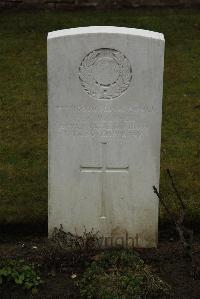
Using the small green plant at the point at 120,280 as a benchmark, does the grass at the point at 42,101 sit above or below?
above

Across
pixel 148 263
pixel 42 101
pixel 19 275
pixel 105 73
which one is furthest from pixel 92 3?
pixel 19 275

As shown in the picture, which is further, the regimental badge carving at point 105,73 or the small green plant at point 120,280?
the regimental badge carving at point 105,73

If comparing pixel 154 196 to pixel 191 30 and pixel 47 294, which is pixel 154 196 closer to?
pixel 47 294

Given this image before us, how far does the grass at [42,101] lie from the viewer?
6324 mm

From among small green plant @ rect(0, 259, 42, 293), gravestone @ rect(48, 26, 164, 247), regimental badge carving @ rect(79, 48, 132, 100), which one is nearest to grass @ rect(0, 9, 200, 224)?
gravestone @ rect(48, 26, 164, 247)

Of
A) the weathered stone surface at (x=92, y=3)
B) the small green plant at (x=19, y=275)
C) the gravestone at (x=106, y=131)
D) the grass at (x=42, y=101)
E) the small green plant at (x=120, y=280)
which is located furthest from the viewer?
the weathered stone surface at (x=92, y=3)

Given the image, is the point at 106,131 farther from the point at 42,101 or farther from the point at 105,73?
the point at 42,101

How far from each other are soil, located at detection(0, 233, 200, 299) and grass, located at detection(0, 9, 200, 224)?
0.29 metres

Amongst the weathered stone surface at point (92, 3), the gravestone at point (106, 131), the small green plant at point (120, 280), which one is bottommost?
the small green plant at point (120, 280)

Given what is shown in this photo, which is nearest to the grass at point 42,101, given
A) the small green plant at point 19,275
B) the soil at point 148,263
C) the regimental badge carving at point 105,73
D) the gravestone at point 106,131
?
the soil at point 148,263

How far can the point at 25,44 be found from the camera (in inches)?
439

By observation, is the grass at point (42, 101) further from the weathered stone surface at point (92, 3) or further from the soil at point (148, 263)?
the soil at point (148, 263)

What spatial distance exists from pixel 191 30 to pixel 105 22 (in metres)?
1.47

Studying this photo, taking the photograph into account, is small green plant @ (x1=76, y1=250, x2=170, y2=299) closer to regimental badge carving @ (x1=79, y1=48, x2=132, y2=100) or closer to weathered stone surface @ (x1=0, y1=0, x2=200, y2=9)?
regimental badge carving @ (x1=79, y1=48, x2=132, y2=100)
